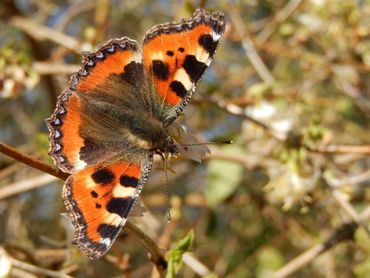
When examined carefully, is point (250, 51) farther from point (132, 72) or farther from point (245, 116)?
point (132, 72)

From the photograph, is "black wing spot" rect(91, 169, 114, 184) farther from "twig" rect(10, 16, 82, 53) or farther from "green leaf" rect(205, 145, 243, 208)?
"green leaf" rect(205, 145, 243, 208)

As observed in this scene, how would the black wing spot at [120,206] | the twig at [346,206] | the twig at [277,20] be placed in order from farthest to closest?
the twig at [277,20], the twig at [346,206], the black wing spot at [120,206]

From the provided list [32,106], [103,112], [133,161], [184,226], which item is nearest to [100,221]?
[133,161]

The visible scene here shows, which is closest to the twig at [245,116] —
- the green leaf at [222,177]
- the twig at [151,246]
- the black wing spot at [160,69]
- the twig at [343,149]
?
the twig at [343,149]

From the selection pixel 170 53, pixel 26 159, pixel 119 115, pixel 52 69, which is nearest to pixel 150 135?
pixel 119 115

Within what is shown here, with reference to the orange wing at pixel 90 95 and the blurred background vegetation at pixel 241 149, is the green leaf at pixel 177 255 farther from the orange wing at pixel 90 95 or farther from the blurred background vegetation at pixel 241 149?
the orange wing at pixel 90 95
